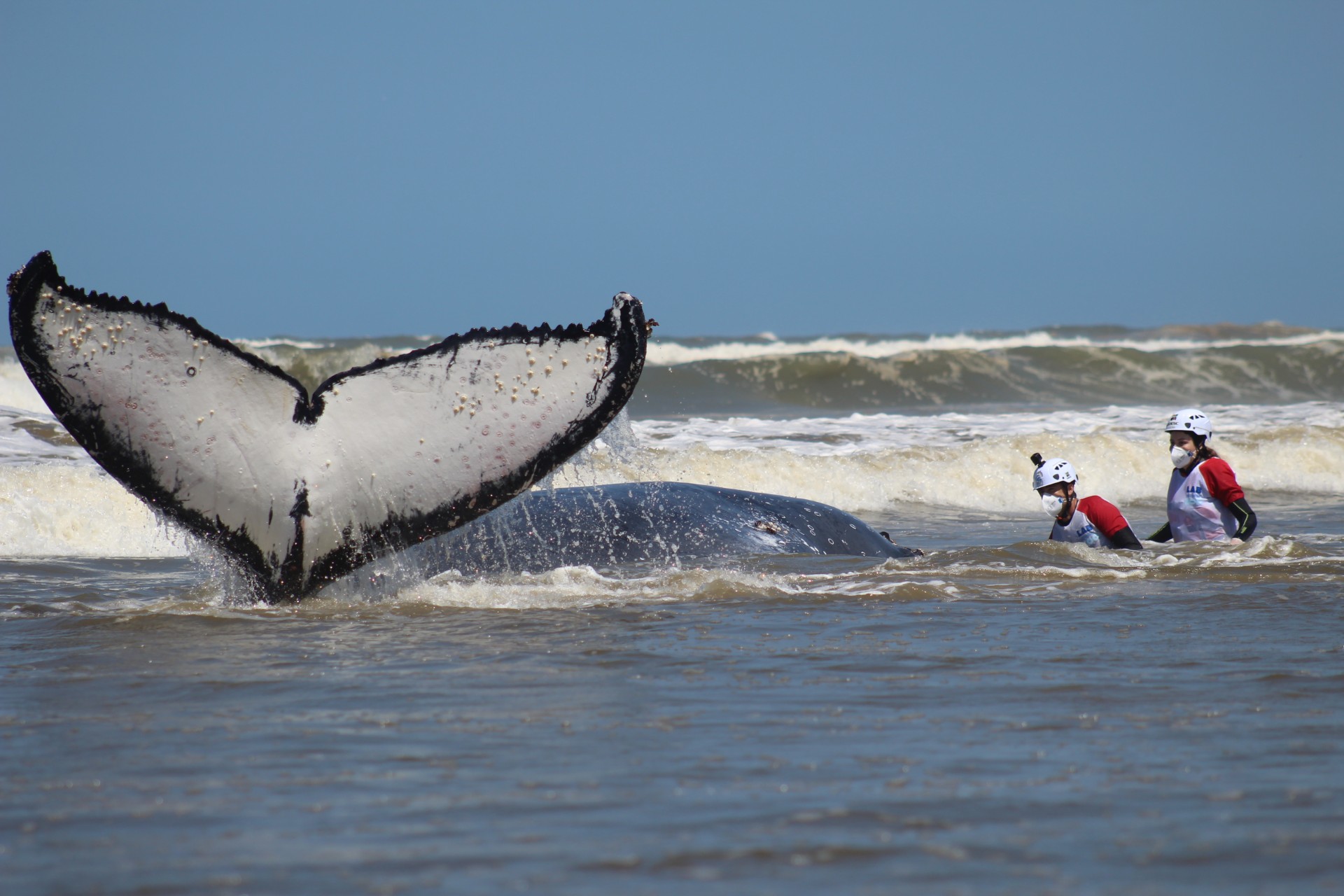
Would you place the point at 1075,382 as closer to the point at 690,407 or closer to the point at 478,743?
the point at 690,407

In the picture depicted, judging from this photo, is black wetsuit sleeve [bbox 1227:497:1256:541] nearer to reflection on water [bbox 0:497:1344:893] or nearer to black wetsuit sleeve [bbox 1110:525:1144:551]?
black wetsuit sleeve [bbox 1110:525:1144:551]

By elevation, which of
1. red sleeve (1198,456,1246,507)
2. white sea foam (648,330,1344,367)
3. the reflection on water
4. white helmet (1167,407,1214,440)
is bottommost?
the reflection on water

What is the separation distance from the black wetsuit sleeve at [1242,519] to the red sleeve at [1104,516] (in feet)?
2.77

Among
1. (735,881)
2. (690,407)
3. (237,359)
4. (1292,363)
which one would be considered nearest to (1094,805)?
(735,881)

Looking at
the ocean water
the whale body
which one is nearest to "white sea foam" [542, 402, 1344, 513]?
the whale body

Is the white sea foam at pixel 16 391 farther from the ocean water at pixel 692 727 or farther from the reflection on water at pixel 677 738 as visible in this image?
the reflection on water at pixel 677 738

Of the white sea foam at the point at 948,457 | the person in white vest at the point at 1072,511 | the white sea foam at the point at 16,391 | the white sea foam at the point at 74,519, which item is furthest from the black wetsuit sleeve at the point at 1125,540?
the white sea foam at the point at 16,391

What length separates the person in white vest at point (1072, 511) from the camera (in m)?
7.90

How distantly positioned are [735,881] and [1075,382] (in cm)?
3463

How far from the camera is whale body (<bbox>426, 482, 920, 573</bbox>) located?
629 centimetres

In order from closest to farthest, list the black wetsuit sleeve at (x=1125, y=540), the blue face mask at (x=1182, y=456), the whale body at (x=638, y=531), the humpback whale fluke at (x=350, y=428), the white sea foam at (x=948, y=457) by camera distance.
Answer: the humpback whale fluke at (x=350, y=428) < the whale body at (x=638, y=531) < the black wetsuit sleeve at (x=1125, y=540) < the blue face mask at (x=1182, y=456) < the white sea foam at (x=948, y=457)

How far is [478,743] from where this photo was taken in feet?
11.6

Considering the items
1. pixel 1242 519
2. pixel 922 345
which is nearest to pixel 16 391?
Result: pixel 1242 519

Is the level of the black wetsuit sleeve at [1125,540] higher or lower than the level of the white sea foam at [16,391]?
lower
